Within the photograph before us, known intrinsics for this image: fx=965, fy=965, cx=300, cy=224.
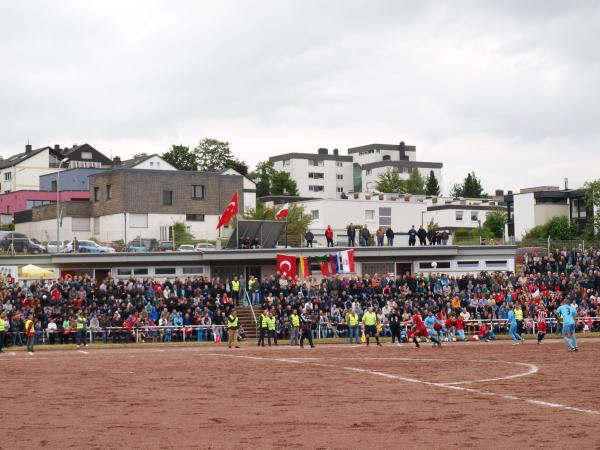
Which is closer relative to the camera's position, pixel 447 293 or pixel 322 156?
pixel 447 293

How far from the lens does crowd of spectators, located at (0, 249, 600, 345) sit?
151 ft

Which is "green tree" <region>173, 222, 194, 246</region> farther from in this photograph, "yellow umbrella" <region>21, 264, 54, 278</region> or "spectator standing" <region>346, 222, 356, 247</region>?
"yellow umbrella" <region>21, 264, 54, 278</region>

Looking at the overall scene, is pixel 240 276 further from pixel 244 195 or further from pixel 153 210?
pixel 244 195

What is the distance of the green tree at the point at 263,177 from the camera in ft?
416

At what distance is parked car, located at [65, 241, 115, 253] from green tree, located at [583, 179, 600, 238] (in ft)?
168

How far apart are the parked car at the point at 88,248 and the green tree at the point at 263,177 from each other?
67077mm

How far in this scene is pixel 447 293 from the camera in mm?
51781

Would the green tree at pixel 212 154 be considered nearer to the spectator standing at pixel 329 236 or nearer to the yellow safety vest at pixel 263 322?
the spectator standing at pixel 329 236

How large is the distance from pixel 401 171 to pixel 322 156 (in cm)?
1293

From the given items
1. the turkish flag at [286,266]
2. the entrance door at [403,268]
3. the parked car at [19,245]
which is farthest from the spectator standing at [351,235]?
the parked car at [19,245]

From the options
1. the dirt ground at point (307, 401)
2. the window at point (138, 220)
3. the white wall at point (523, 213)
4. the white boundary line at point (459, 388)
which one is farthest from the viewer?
the white wall at point (523, 213)

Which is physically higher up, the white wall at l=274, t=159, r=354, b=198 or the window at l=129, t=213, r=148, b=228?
the white wall at l=274, t=159, r=354, b=198

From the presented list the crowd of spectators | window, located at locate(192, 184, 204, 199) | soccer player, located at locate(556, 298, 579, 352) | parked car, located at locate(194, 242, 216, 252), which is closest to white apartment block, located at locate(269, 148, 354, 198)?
window, located at locate(192, 184, 204, 199)

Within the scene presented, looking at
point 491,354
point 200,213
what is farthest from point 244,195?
point 491,354
